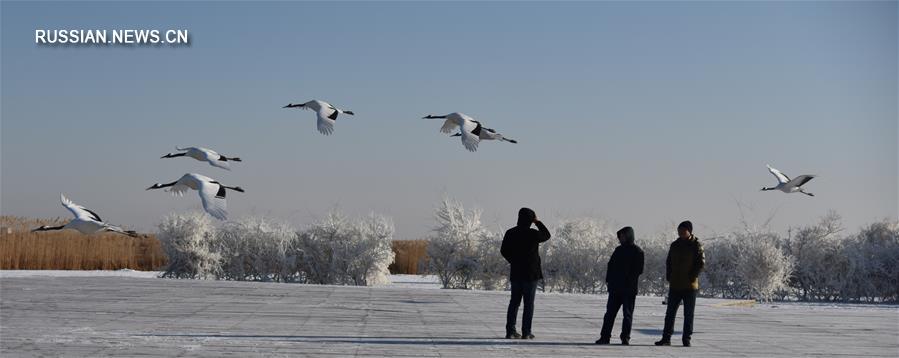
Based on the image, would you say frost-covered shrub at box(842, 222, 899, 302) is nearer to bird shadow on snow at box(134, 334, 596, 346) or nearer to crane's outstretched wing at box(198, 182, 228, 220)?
bird shadow on snow at box(134, 334, 596, 346)

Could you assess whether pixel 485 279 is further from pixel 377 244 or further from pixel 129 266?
pixel 129 266

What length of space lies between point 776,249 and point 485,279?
7.99 m

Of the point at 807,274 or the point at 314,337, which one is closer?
the point at 314,337

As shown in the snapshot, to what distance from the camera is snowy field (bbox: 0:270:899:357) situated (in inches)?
456

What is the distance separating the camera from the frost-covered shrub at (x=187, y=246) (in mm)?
30984

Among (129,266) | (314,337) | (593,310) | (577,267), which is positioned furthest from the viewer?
(129,266)

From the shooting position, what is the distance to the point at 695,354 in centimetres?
1171

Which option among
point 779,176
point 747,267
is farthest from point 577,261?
point 779,176

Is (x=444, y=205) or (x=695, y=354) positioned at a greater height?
(x=444, y=205)

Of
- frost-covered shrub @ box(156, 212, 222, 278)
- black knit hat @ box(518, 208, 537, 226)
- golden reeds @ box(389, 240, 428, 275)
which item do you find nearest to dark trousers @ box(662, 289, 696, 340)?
black knit hat @ box(518, 208, 537, 226)

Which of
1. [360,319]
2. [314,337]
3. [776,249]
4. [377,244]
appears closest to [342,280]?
[377,244]

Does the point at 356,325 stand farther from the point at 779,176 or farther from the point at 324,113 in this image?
the point at 779,176

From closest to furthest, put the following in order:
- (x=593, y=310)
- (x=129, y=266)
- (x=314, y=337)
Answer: (x=314, y=337), (x=593, y=310), (x=129, y=266)

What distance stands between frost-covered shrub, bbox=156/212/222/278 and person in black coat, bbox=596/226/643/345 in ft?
66.3
